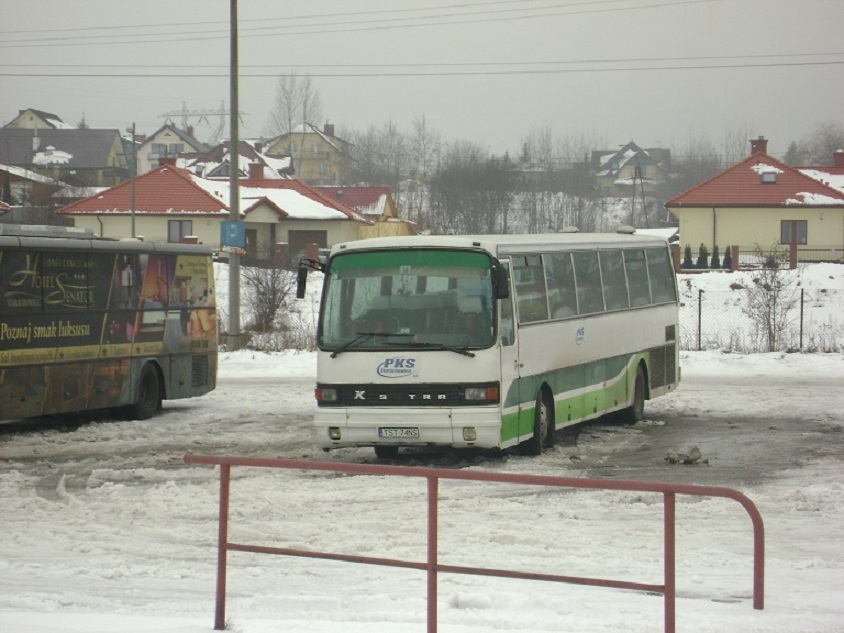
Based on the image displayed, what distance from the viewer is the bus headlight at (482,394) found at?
15.4 metres

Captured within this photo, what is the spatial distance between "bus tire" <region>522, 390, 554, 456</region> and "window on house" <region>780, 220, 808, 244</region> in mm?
59552

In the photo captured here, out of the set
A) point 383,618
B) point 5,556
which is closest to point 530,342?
point 5,556

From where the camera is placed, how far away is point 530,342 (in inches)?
654

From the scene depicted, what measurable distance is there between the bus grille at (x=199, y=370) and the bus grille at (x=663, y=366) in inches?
287

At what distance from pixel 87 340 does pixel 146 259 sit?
215 cm

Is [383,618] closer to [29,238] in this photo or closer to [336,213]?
[29,238]

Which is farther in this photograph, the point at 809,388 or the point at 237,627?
the point at 809,388

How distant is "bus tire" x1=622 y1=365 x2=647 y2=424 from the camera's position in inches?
811

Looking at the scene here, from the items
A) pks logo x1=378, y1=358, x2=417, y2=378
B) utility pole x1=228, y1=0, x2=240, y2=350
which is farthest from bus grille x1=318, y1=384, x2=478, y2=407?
utility pole x1=228, y1=0, x2=240, y2=350

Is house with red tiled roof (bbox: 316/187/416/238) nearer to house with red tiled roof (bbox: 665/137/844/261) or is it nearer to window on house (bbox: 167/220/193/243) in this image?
window on house (bbox: 167/220/193/243)

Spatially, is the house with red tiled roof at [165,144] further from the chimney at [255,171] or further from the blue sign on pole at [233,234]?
the blue sign on pole at [233,234]

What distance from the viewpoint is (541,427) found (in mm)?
16984

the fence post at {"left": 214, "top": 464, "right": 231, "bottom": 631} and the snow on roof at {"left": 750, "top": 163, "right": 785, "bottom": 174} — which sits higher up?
the snow on roof at {"left": 750, "top": 163, "right": 785, "bottom": 174}

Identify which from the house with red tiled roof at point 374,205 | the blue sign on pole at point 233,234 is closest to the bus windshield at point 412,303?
the blue sign on pole at point 233,234
